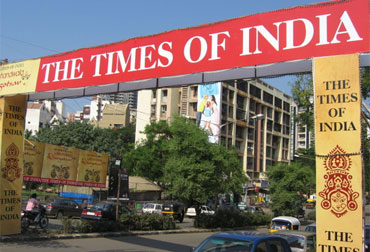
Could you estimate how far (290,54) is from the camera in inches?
340

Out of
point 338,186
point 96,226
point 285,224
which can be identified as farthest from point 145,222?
point 338,186

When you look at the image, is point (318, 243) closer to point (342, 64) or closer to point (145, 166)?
point (342, 64)

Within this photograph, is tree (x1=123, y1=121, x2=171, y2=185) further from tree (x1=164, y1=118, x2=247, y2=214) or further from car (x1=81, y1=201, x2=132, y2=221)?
car (x1=81, y1=201, x2=132, y2=221)

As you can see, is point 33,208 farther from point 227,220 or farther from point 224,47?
point 227,220

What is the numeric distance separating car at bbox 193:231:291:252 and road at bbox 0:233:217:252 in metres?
4.13

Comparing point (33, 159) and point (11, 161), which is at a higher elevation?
point (33, 159)

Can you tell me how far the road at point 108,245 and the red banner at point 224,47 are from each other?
5.17 meters

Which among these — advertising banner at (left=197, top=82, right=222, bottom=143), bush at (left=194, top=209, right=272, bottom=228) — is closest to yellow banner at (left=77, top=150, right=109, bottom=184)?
Result: bush at (left=194, top=209, right=272, bottom=228)

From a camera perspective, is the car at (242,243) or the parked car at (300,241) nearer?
the car at (242,243)

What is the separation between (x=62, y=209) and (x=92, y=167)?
4.30 meters

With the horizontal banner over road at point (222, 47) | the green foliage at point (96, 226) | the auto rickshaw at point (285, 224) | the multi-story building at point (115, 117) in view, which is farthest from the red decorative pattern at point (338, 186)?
the multi-story building at point (115, 117)

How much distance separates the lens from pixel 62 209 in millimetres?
26922

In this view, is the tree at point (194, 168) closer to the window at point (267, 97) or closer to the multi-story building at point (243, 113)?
the multi-story building at point (243, 113)

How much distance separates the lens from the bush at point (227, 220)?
80.3 ft
